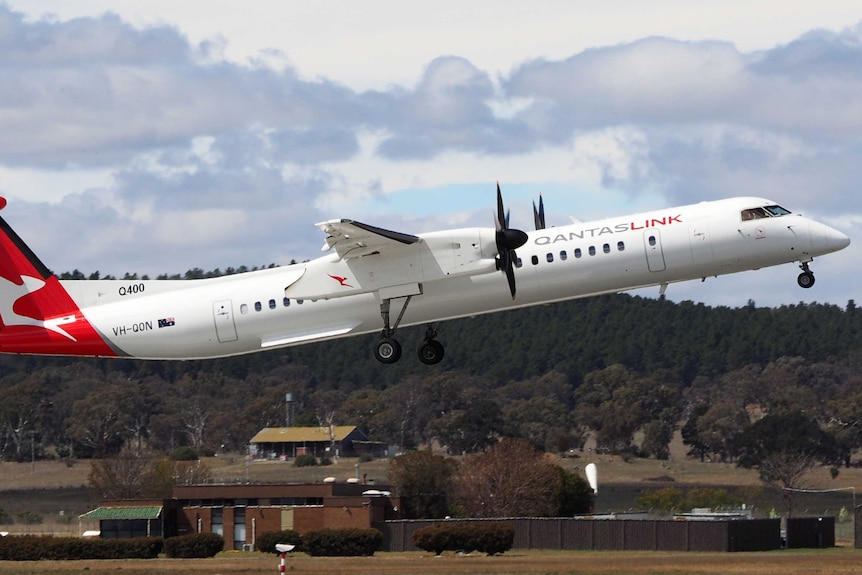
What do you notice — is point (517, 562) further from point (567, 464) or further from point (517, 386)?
point (517, 386)

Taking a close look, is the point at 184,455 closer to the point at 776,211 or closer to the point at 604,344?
the point at 604,344

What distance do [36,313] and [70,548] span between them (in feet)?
56.0

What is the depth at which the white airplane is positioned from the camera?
123 feet

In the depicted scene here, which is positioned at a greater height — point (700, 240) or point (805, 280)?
point (700, 240)

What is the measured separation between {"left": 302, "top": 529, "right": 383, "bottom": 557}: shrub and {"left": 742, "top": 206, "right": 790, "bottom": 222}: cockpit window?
26738 mm

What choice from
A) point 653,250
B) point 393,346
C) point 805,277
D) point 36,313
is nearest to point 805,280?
point 805,277

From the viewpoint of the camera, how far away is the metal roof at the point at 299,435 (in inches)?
4904

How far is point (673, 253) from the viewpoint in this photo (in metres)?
37.4

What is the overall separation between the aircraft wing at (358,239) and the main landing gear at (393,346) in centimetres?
155

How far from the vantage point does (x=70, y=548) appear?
2156 inches

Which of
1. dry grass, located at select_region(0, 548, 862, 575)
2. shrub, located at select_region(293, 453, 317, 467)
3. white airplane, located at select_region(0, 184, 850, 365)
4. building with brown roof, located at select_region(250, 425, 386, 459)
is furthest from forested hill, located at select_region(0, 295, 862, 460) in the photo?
white airplane, located at select_region(0, 184, 850, 365)

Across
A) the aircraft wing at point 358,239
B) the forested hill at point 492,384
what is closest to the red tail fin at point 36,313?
the aircraft wing at point 358,239

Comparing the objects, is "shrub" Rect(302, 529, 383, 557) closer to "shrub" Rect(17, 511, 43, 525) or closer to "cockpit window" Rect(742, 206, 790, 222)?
"cockpit window" Rect(742, 206, 790, 222)

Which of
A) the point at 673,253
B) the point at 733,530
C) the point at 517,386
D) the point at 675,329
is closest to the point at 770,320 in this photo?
the point at 675,329
